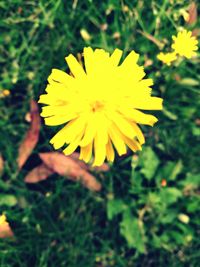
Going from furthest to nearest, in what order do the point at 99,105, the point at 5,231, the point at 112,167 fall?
the point at 112,167, the point at 5,231, the point at 99,105

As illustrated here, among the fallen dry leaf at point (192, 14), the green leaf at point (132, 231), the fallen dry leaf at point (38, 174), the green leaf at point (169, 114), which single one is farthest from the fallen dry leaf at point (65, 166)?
the fallen dry leaf at point (192, 14)

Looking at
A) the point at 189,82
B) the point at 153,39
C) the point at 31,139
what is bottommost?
the point at 31,139

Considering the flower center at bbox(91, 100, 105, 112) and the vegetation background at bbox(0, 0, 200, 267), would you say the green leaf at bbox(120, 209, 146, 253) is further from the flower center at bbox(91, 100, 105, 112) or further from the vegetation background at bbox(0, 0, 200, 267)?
the flower center at bbox(91, 100, 105, 112)

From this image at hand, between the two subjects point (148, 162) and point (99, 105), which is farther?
point (148, 162)

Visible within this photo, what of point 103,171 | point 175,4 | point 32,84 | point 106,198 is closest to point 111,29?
point 175,4

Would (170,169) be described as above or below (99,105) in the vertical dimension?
below

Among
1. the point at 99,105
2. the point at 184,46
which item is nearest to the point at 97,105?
the point at 99,105

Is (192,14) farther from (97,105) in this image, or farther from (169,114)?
(97,105)

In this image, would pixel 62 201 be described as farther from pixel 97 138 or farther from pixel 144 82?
pixel 144 82
